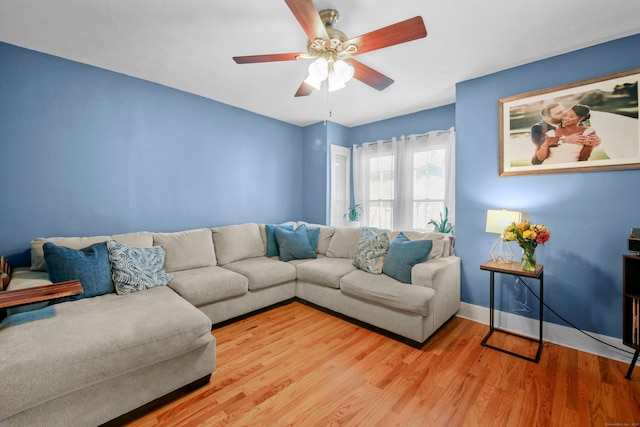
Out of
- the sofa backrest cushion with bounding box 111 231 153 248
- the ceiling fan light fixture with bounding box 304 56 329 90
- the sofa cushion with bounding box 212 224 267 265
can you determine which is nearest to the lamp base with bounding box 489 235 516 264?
the ceiling fan light fixture with bounding box 304 56 329 90

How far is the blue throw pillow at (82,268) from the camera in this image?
2059 millimetres

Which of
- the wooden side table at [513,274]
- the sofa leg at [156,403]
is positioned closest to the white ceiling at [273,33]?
the wooden side table at [513,274]

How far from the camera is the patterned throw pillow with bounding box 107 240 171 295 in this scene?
226cm

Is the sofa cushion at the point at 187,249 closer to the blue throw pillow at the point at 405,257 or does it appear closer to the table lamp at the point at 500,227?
the blue throw pillow at the point at 405,257

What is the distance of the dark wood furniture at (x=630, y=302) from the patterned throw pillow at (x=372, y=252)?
1.78m

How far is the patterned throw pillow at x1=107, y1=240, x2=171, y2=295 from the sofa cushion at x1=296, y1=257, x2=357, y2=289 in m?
1.43

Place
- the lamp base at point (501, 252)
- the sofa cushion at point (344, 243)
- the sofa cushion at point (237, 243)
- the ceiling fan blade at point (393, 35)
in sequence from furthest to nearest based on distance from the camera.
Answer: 1. the sofa cushion at point (344, 243)
2. the sofa cushion at point (237, 243)
3. the lamp base at point (501, 252)
4. the ceiling fan blade at point (393, 35)

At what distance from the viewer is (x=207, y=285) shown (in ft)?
8.33

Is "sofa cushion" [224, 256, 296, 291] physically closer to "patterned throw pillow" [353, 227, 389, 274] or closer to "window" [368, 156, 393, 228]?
"patterned throw pillow" [353, 227, 389, 274]

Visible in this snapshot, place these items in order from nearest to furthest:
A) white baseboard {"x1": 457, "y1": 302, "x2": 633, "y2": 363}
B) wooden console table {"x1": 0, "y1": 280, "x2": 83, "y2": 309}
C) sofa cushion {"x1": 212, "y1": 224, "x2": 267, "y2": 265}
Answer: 1. wooden console table {"x1": 0, "y1": 280, "x2": 83, "y2": 309}
2. white baseboard {"x1": 457, "y1": 302, "x2": 633, "y2": 363}
3. sofa cushion {"x1": 212, "y1": 224, "x2": 267, "y2": 265}

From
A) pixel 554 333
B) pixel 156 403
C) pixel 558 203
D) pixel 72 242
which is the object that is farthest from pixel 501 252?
pixel 72 242

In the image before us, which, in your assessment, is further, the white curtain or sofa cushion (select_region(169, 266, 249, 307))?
the white curtain

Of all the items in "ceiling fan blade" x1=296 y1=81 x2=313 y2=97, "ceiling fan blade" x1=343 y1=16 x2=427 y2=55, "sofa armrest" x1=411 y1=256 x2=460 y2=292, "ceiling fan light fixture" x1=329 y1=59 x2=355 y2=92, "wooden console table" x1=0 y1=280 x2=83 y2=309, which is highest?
"ceiling fan blade" x1=296 y1=81 x2=313 y2=97

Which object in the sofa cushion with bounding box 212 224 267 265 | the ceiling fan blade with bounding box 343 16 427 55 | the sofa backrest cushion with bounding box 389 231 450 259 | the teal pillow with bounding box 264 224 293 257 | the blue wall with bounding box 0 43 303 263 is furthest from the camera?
the teal pillow with bounding box 264 224 293 257
